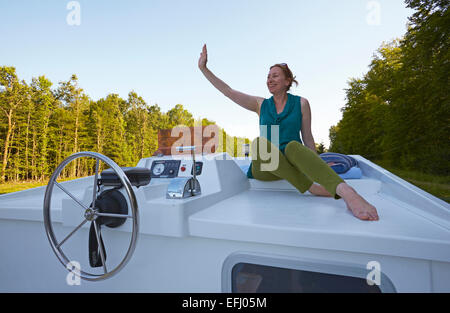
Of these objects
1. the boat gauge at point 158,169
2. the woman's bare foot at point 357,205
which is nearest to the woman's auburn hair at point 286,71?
the woman's bare foot at point 357,205

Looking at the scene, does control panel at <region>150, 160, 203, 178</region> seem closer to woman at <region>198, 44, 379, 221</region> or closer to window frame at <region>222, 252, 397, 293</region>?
woman at <region>198, 44, 379, 221</region>

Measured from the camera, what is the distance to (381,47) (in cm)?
1708

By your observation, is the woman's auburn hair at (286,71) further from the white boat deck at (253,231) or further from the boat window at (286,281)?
the boat window at (286,281)

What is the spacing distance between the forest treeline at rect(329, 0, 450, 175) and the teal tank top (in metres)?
9.10

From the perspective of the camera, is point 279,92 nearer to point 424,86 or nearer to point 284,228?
point 284,228

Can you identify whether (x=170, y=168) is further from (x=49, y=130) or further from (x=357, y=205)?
(x=49, y=130)

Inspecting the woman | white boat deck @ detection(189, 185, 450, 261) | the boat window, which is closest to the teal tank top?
the woman

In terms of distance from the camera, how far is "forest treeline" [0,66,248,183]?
423 inches

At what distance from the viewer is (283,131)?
1392 mm

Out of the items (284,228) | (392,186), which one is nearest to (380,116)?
(392,186)

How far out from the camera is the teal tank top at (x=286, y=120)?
1384 millimetres

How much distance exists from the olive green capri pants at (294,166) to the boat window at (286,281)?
0.33 metres

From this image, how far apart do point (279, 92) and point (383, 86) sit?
1689 centimetres

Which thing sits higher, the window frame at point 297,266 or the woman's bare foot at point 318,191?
the woman's bare foot at point 318,191
